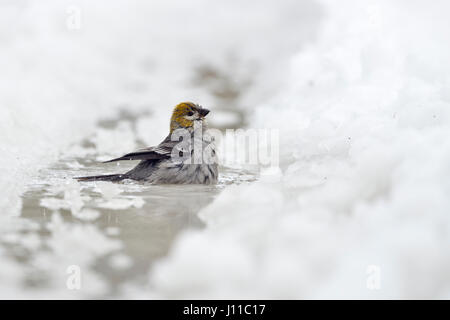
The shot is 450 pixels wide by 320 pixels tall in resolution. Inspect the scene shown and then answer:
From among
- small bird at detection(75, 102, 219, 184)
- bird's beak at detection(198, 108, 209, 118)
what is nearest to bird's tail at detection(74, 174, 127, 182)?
small bird at detection(75, 102, 219, 184)

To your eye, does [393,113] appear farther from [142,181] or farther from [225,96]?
[225,96]

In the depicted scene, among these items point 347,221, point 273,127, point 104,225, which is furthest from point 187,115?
point 347,221

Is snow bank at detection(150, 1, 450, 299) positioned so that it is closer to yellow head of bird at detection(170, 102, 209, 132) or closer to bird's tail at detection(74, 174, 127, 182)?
yellow head of bird at detection(170, 102, 209, 132)

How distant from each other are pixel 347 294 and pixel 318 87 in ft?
19.3

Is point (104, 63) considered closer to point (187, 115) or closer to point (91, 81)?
point (91, 81)

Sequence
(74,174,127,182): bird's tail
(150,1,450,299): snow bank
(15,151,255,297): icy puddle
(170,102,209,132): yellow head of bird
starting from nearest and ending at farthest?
(150,1,450,299): snow bank → (15,151,255,297): icy puddle → (74,174,127,182): bird's tail → (170,102,209,132): yellow head of bird

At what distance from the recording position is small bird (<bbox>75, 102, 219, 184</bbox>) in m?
5.50

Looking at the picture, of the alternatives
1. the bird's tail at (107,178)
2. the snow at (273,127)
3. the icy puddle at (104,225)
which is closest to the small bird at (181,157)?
the bird's tail at (107,178)

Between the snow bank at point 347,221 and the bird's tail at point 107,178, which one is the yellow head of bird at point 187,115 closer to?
the bird's tail at point 107,178

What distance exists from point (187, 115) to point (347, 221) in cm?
338

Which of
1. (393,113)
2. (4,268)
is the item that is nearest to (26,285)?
(4,268)

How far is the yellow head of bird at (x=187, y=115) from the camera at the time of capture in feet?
20.0

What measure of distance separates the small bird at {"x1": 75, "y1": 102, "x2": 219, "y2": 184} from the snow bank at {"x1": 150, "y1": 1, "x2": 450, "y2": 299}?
87cm

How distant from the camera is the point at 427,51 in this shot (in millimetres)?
6051
